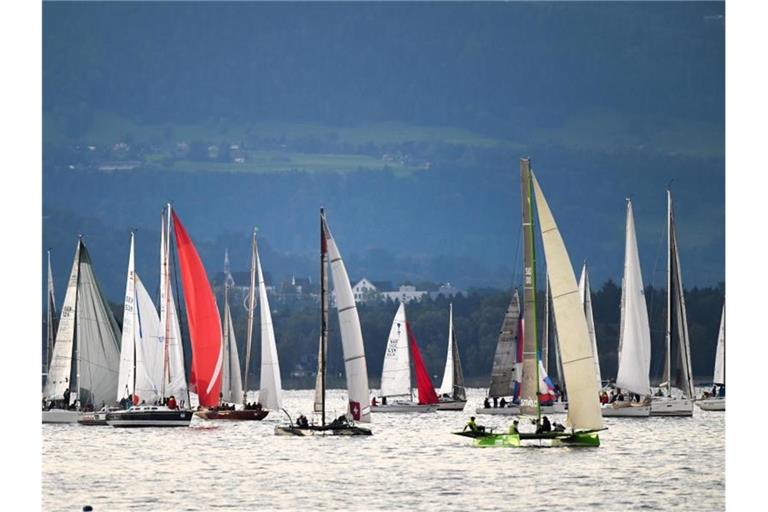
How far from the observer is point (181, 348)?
3338 cm

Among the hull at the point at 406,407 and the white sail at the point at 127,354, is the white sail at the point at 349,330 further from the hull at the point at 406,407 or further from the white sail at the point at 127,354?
the hull at the point at 406,407

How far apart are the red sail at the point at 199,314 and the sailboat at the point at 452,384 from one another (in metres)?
11.6

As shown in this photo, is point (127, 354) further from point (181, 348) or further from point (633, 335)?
point (633, 335)

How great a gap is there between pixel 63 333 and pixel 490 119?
86635 mm

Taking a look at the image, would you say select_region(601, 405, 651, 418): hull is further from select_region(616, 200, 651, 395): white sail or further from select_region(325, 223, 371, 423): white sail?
select_region(325, 223, 371, 423): white sail

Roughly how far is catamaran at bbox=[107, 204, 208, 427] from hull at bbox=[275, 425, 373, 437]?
295 cm

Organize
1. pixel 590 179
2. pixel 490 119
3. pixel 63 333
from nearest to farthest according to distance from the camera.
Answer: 1. pixel 63 333
2. pixel 590 179
3. pixel 490 119

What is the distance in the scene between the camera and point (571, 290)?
23.5 metres

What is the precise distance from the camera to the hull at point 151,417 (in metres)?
31.9

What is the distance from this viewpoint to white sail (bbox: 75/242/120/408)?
3152 cm

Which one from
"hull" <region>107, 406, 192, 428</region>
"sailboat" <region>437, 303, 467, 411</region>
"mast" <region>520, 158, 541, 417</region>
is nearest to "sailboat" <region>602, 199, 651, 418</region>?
"mast" <region>520, 158, 541, 417</region>

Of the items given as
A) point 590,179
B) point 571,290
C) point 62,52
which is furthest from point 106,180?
point 571,290

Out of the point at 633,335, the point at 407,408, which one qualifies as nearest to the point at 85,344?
the point at 633,335
